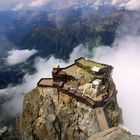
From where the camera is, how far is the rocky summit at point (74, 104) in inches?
6599

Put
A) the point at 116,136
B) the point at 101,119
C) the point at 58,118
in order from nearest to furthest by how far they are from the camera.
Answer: the point at 116,136 < the point at 101,119 < the point at 58,118

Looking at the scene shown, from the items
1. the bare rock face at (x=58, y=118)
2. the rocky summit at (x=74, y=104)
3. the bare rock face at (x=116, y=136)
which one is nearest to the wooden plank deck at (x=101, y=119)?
the rocky summit at (x=74, y=104)

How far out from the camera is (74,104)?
175875mm

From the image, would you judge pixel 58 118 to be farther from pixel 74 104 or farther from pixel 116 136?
pixel 116 136

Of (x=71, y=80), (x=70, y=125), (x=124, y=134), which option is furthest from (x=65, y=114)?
(x=124, y=134)

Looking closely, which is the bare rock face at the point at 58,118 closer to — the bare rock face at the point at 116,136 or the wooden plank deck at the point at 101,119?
the wooden plank deck at the point at 101,119

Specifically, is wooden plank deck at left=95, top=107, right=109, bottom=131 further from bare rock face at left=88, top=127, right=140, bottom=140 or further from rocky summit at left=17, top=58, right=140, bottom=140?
bare rock face at left=88, top=127, right=140, bottom=140

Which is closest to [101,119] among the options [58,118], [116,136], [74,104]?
[74,104]

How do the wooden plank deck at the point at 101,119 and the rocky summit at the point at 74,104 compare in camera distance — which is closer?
the wooden plank deck at the point at 101,119

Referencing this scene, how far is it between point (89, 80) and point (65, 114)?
2055 centimetres

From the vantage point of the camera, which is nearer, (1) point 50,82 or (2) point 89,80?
(2) point 89,80

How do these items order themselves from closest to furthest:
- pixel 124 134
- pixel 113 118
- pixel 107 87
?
1. pixel 124 134
2. pixel 113 118
3. pixel 107 87

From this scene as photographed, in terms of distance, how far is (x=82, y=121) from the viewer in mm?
170375

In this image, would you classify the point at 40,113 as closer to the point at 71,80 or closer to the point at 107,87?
the point at 71,80
